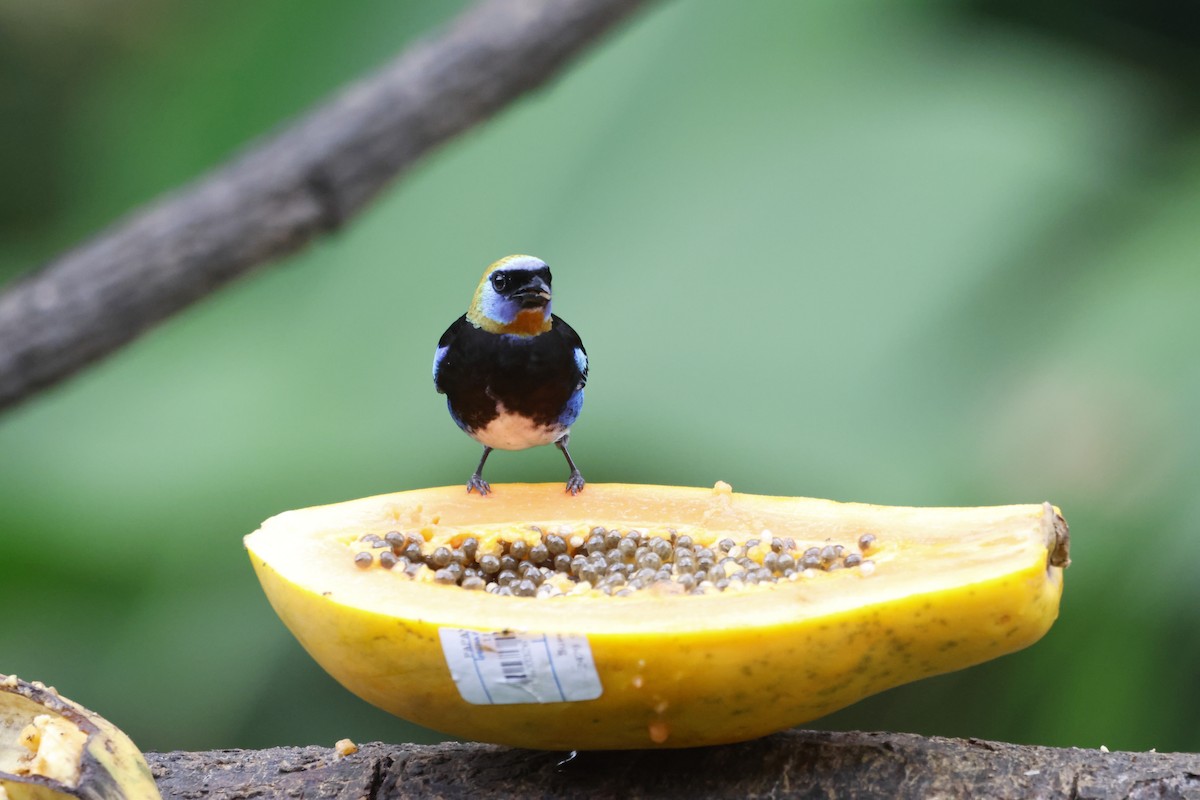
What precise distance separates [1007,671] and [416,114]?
1.29 meters

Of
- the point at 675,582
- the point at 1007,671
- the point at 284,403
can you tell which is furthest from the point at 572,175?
the point at 675,582

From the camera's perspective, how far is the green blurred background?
148 centimetres

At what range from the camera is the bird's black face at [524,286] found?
35.0 inches

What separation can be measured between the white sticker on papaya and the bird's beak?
0.25 meters

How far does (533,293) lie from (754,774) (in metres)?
0.42

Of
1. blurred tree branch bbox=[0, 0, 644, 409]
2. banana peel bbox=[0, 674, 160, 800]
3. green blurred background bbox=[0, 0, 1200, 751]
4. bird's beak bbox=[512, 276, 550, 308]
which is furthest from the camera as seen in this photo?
blurred tree branch bbox=[0, 0, 644, 409]

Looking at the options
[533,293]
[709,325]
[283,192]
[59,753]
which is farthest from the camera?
[283,192]

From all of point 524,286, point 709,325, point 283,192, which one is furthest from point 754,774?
point 283,192

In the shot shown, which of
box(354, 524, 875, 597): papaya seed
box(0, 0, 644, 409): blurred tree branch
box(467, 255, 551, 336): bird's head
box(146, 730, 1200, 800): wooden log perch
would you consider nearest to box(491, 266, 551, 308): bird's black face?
box(467, 255, 551, 336): bird's head

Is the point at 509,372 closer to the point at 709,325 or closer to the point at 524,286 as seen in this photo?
the point at 524,286

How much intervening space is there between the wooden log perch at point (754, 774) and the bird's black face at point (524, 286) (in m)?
0.39

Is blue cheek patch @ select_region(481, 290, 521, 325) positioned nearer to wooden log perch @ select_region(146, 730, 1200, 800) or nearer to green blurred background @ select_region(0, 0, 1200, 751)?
wooden log perch @ select_region(146, 730, 1200, 800)

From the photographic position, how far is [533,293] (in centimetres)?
89

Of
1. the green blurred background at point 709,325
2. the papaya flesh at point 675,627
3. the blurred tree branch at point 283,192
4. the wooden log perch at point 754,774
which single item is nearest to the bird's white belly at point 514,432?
the papaya flesh at point 675,627
